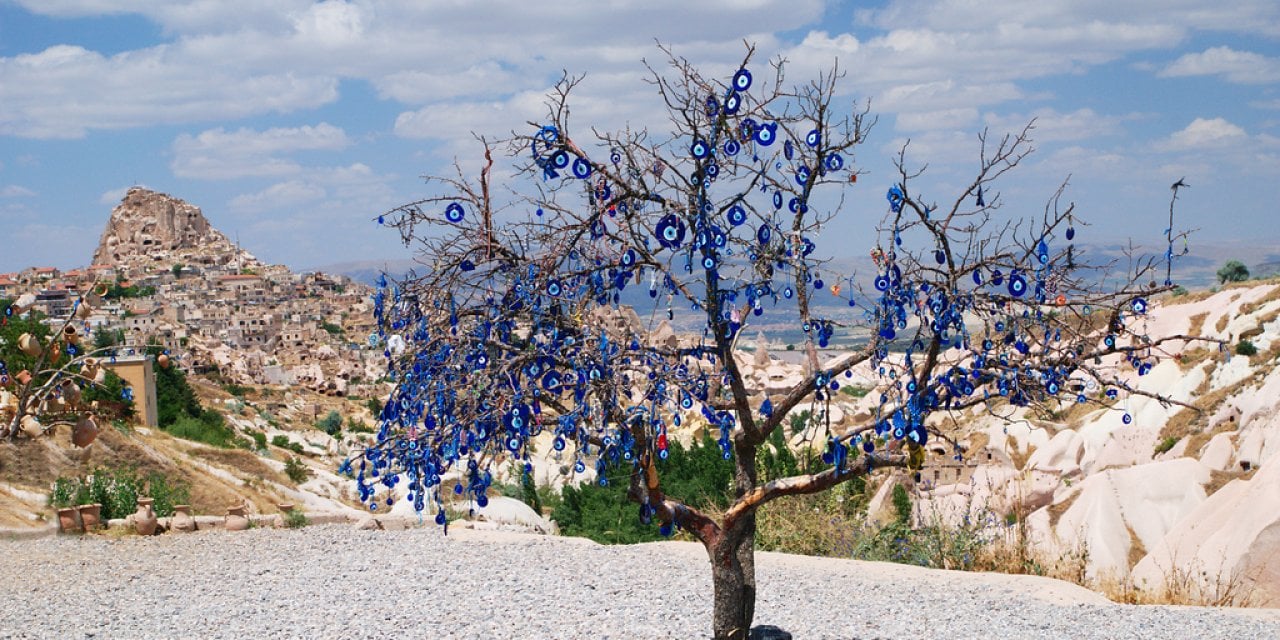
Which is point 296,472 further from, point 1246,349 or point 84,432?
point 84,432

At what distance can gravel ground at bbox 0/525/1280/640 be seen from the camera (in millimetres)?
7582

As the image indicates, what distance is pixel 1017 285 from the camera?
515 centimetres

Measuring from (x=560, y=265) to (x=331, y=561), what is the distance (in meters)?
5.91

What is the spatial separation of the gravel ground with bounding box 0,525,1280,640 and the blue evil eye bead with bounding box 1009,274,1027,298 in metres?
3.03

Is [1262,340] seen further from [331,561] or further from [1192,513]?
[331,561]

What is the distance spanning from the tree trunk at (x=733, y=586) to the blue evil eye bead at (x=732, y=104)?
2.28m

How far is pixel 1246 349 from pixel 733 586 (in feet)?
62.0

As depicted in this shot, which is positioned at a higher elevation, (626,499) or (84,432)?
(84,432)

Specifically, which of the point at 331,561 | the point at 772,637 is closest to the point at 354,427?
the point at 331,561

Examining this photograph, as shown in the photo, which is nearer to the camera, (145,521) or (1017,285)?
(1017,285)

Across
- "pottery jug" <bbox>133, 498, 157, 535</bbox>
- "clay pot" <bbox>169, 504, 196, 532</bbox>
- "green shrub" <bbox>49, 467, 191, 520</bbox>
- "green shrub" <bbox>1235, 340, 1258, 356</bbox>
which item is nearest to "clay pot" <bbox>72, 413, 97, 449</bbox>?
"pottery jug" <bbox>133, 498, 157, 535</bbox>

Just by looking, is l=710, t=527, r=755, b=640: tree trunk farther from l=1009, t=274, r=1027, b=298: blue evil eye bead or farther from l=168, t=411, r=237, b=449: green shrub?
l=168, t=411, r=237, b=449: green shrub

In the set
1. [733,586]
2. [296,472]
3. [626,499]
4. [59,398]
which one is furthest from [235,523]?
[296,472]

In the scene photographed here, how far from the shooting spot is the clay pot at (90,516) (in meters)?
12.0
